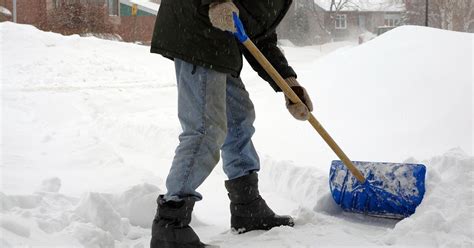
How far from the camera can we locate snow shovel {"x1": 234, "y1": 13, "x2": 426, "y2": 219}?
272cm

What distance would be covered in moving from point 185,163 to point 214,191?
→ 4.70 ft

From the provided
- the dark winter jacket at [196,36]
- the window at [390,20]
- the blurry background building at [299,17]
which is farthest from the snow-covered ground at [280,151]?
the window at [390,20]

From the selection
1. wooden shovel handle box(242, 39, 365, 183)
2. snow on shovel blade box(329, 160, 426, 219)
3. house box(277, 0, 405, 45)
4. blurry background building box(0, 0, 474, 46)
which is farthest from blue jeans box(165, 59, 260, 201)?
house box(277, 0, 405, 45)

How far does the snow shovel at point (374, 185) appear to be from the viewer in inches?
107

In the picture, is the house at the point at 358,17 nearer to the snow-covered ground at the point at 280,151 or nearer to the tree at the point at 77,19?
the tree at the point at 77,19

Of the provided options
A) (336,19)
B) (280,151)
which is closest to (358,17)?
(336,19)

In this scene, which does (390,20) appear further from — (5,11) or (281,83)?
(281,83)

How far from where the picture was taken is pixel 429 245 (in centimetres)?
228

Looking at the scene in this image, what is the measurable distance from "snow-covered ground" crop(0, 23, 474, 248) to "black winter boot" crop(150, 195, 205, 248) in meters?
0.20

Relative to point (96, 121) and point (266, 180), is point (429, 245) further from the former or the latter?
point (96, 121)

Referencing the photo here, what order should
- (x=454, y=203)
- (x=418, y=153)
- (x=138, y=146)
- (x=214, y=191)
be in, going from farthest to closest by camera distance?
(x=138, y=146), (x=418, y=153), (x=214, y=191), (x=454, y=203)

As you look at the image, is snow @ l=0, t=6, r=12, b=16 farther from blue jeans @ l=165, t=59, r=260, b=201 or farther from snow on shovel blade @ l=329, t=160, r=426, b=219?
blue jeans @ l=165, t=59, r=260, b=201

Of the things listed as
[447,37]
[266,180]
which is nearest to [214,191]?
[266,180]

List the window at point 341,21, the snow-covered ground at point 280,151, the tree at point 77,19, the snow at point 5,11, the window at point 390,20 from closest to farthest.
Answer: the snow-covered ground at point 280,151
the tree at point 77,19
the snow at point 5,11
the window at point 390,20
the window at point 341,21
